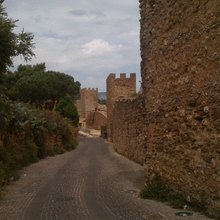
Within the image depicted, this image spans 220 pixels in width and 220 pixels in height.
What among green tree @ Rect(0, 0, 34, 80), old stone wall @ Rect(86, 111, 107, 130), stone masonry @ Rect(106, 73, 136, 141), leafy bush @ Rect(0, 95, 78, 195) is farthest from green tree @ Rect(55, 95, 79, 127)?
green tree @ Rect(0, 0, 34, 80)

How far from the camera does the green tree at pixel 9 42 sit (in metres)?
7.81

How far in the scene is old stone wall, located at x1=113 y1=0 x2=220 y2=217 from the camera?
3.85 metres

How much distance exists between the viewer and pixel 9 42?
8.07 meters

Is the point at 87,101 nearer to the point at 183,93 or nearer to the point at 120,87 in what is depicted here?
the point at 120,87

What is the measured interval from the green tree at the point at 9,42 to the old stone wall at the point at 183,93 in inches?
179

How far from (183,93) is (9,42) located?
629cm

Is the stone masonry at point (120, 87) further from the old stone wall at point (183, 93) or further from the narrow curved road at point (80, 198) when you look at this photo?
the old stone wall at point (183, 93)

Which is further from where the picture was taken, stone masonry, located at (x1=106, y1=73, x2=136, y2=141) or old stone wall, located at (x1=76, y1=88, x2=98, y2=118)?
old stone wall, located at (x1=76, y1=88, x2=98, y2=118)

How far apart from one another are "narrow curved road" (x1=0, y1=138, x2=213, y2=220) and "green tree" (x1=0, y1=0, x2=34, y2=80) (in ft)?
13.3

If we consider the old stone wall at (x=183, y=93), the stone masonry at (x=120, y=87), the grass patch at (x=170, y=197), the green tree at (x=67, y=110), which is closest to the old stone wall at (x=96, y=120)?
the green tree at (x=67, y=110)

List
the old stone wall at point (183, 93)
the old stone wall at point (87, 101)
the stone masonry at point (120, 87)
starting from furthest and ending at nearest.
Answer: the old stone wall at point (87, 101) → the stone masonry at point (120, 87) → the old stone wall at point (183, 93)

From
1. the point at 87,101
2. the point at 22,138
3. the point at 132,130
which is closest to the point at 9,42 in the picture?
the point at 22,138

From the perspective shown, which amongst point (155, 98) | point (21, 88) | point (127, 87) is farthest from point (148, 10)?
point (21, 88)

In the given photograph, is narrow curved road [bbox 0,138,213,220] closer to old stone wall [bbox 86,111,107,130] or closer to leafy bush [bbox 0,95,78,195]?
leafy bush [bbox 0,95,78,195]
